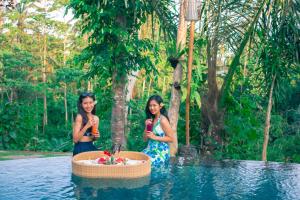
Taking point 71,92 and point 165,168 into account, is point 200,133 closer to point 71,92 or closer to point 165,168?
point 165,168

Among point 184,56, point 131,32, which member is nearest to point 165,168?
point 184,56

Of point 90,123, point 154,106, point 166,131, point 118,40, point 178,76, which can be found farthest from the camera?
point 118,40

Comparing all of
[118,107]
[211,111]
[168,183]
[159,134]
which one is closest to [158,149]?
[159,134]

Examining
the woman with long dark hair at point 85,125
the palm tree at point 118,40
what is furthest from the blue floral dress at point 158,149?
the palm tree at point 118,40

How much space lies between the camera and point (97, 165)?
3.31 m

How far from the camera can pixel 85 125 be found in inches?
156

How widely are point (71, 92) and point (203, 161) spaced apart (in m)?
20.4

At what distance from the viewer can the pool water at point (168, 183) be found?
2867 mm

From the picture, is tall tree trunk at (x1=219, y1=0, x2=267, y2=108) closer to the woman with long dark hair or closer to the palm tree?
the palm tree

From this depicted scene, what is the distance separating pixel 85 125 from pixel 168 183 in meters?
1.14

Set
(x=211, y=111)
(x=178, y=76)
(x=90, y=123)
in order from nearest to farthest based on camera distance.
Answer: (x=90, y=123) → (x=178, y=76) → (x=211, y=111)

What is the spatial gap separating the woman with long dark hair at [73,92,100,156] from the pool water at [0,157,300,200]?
27 cm

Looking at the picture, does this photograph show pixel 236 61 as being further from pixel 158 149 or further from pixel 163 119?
pixel 158 149

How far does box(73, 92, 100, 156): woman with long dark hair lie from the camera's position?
3.98m
